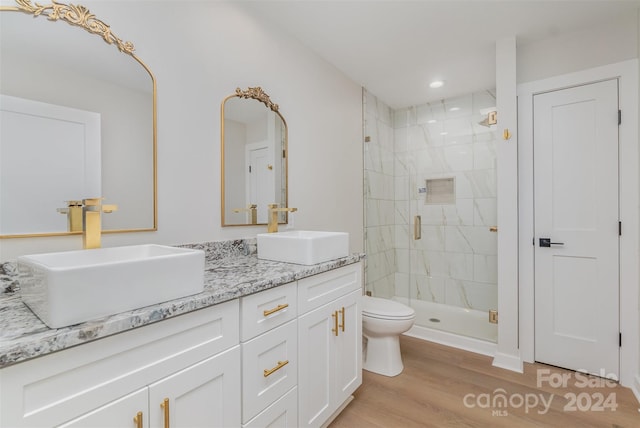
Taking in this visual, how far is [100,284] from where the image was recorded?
0.75 meters

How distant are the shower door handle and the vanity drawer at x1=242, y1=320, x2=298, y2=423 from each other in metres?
2.56

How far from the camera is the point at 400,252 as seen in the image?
375 centimetres

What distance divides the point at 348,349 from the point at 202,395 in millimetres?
945

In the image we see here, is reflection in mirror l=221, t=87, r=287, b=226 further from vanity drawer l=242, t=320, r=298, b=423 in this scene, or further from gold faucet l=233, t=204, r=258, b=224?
vanity drawer l=242, t=320, r=298, b=423

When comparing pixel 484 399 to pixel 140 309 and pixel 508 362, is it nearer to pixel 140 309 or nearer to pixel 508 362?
pixel 508 362

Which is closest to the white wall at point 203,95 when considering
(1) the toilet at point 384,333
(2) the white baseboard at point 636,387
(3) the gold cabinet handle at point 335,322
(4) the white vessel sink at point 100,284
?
(4) the white vessel sink at point 100,284

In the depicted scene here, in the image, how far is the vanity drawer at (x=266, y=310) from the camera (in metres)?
1.08

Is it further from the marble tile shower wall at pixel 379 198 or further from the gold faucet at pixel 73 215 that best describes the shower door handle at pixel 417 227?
the gold faucet at pixel 73 215

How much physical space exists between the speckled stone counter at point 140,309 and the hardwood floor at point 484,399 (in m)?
0.96

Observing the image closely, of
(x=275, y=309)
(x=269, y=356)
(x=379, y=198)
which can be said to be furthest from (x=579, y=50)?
(x=269, y=356)

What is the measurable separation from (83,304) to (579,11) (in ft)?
9.78

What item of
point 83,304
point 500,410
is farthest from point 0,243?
point 500,410

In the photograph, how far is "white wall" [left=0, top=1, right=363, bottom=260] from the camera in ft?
4.40

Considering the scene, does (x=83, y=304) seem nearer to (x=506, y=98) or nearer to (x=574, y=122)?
(x=506, y=98)
